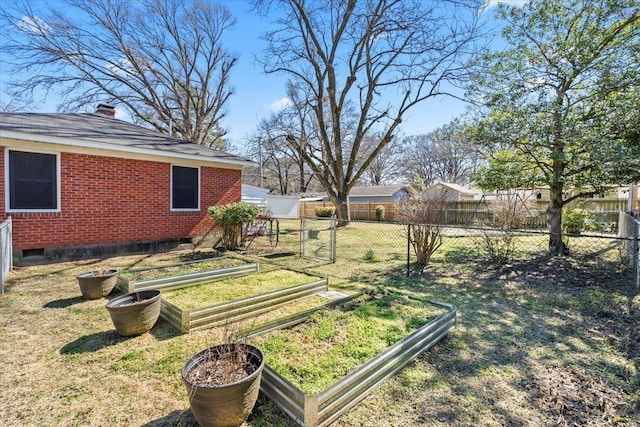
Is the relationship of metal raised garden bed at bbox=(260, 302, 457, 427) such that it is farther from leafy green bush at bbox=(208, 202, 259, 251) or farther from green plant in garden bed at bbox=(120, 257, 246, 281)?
leafy green bush at bbox=(208, 202, 259, 251)

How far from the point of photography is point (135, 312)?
3252mm

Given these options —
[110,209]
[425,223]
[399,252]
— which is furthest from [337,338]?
[110,209]

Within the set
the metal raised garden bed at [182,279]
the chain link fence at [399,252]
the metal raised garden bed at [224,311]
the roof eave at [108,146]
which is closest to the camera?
the metal raised garden bed at [224,311]

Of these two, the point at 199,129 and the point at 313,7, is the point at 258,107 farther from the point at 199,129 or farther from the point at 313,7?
the point at 313,7

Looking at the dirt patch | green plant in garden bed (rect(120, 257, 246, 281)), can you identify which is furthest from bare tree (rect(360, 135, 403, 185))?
the dirt patch

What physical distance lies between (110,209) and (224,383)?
7420 mm

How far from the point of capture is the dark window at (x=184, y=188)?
874 centimetres

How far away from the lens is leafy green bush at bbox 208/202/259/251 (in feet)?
27.2

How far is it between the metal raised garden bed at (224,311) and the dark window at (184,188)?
18.1 feet

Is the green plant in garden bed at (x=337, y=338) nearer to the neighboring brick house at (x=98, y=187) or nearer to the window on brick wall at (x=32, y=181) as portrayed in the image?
the neighboring brick house at (x=98, y=187)

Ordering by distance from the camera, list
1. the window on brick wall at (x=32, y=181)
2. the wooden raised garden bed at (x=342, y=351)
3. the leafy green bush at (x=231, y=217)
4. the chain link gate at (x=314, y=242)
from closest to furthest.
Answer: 1. the wooden raised garden bed at (x=342, y=351)
2. the window on brick wall at (x=32, y=181)
3. the chain link gate at (x=314, y=242)
4. the leafy green bush at (x=231, y=217)

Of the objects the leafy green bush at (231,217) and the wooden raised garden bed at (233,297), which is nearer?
the wooden raised garden bed at (233,297)

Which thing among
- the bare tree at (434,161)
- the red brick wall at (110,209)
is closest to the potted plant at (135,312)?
the red brick wall at (110,209)

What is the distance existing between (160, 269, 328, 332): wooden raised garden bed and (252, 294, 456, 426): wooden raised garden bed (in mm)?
887
